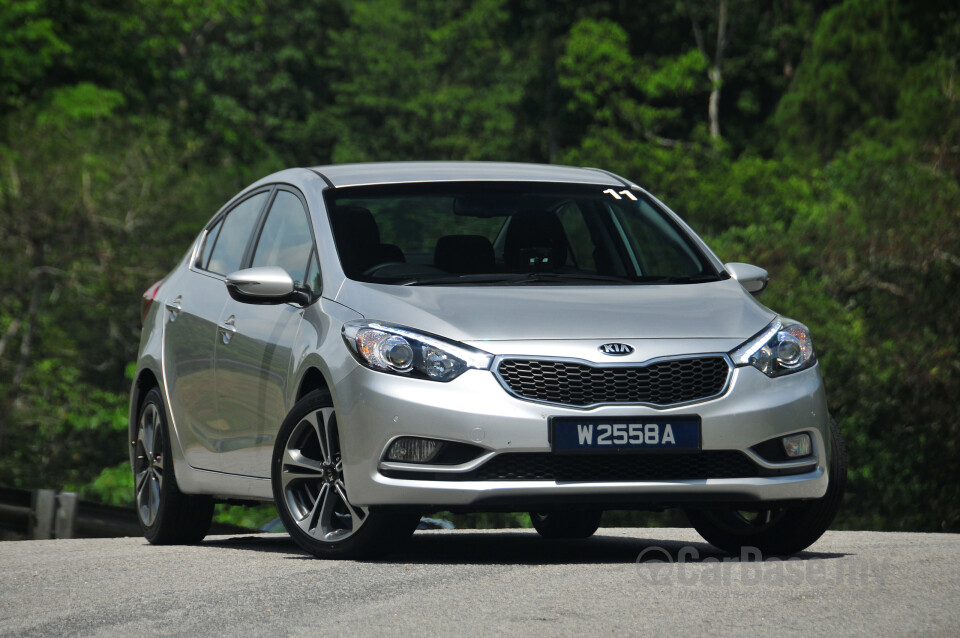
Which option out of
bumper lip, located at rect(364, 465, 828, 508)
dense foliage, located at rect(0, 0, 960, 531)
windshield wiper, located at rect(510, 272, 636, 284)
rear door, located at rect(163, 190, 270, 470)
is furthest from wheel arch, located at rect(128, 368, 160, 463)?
dense foliage, located at rect(0, 0, 960, 531)

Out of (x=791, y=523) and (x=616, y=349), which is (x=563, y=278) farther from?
(x=791, y=523)

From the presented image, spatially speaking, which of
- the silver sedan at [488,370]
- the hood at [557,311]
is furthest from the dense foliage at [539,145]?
the hood at [557,311]

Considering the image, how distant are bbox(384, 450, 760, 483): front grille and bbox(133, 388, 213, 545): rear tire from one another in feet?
7.75

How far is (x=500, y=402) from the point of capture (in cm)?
616

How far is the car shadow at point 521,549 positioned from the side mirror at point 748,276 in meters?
1.19

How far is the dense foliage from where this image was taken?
1251 inches

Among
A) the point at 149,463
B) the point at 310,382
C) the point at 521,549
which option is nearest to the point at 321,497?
the point at 310,382

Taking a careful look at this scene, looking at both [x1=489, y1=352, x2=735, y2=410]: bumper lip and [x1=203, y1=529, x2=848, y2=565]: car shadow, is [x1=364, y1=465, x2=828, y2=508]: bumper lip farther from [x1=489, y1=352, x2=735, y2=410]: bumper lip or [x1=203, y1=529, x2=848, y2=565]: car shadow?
[x1=203, y1=529, x2=848, y2=565]: car shadow

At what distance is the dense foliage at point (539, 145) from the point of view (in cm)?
3178

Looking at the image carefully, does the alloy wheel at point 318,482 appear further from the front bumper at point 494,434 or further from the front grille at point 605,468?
the front grille at point 605,468

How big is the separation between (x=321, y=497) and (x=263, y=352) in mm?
883

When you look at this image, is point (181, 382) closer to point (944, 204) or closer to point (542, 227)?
point (542, 227)

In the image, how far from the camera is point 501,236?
7582 mm

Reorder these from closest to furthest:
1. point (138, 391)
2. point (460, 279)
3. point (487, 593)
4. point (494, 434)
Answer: point (487, 593), point (494, 434), point (460, 279), point (138, 391)
